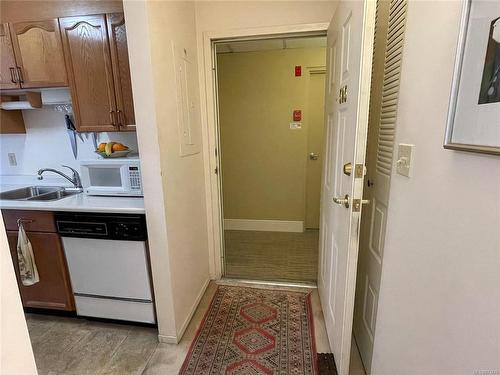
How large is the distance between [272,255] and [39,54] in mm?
2606

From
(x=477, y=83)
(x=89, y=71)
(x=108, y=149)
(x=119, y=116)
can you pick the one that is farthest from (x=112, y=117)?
(x=477, y=83)

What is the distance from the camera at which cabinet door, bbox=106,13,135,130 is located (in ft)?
5.36

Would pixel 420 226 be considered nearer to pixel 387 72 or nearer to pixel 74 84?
pixel 387 72

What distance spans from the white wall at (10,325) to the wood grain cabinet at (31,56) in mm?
1716

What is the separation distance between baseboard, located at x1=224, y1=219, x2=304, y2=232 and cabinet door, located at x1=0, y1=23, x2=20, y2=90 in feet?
8.37

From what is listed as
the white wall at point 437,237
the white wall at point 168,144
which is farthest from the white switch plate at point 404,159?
the white wall at point 168,144

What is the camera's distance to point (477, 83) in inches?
24.4

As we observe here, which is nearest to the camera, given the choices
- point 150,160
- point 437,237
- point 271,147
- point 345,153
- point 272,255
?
point 437,237

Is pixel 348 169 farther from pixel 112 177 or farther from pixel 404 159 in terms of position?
pixel 112 177

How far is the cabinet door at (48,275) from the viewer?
173 cm

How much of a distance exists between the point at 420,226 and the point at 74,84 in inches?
85.4

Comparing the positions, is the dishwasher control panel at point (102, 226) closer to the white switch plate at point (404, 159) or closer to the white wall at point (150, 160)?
the white wall at point (150, 160)

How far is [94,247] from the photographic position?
5.46ft

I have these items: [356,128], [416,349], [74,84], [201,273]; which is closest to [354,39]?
[356,128]
